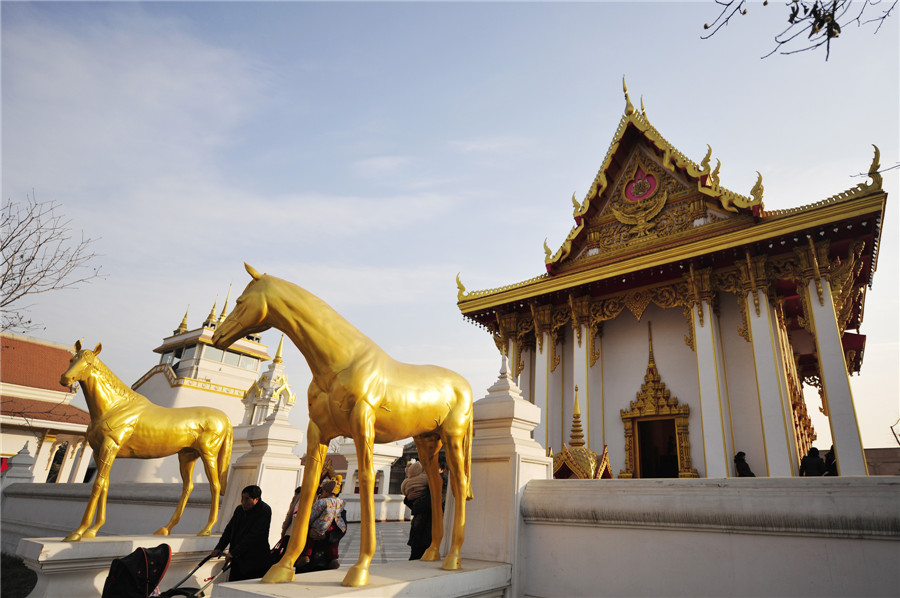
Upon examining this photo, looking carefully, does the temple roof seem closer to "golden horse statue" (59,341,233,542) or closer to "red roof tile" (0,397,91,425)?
"golden horse statue" (59,341,233,542)

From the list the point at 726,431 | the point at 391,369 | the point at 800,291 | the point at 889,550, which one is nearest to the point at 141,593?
the point at 391,369

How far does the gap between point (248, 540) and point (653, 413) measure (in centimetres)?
906

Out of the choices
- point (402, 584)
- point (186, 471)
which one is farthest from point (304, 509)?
point (186, 471)

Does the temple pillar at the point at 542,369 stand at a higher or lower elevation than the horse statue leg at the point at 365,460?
higher

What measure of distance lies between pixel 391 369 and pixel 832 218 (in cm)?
921

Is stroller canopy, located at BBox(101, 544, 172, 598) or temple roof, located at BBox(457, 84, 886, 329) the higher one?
temple roof, located at BBox(457, 84, 886, 329)

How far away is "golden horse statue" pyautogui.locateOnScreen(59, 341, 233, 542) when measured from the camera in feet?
13.9

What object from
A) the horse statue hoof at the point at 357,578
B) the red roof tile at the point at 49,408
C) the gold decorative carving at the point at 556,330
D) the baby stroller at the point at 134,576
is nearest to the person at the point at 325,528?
the baby stroller at the point at 134,576

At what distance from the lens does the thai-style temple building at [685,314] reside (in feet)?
28.9

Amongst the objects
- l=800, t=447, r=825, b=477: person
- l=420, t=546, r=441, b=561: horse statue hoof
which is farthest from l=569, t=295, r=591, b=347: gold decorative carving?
l=420, t=546, r=441, b=561: horse statue hoof

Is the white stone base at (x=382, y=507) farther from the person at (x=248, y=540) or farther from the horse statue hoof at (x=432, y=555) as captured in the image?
the horse statue hoof at (x=432, y=555)

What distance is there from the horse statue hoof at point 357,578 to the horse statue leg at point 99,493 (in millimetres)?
Result: 2832

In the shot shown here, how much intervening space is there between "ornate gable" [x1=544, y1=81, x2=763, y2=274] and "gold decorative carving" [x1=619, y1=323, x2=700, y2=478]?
9.34ft

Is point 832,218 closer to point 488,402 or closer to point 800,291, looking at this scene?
point 800,291
